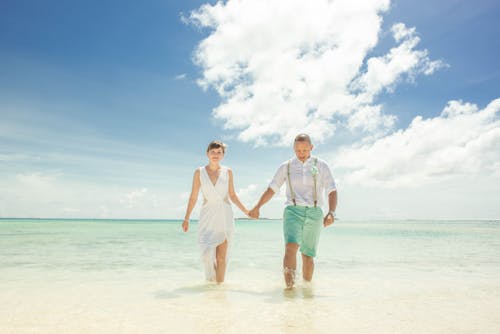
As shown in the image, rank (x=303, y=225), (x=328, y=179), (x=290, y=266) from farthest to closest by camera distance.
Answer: (x=328, y=179), (x=303, y=225), (x=290, y=266)

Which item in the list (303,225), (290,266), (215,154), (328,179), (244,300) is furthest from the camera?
(215,154)

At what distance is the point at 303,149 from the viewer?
5.27 meters

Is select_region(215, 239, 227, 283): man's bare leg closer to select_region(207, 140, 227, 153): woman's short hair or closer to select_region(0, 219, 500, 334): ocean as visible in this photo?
select_region(0, 219, 500, 334): ocean

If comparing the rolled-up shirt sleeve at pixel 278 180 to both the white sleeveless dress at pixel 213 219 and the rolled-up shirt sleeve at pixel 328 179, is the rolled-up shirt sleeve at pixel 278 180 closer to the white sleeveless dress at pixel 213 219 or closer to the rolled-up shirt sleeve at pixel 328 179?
the rolled-up shirt sleeve at pixel 328 179

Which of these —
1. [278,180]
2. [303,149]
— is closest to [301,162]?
[303,149]

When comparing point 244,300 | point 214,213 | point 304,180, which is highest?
point 304,180

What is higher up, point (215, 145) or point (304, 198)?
point (215, 145)

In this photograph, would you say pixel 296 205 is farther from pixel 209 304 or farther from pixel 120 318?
pixel 120 318

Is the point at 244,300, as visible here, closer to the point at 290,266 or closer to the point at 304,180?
the point at 290,266

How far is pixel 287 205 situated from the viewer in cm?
530

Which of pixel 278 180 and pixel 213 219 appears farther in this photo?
pixel 213 219

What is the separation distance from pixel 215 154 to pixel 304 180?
1.50m

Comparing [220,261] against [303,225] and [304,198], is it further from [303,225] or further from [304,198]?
[304,198]

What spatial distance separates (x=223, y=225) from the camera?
5.72 metres
